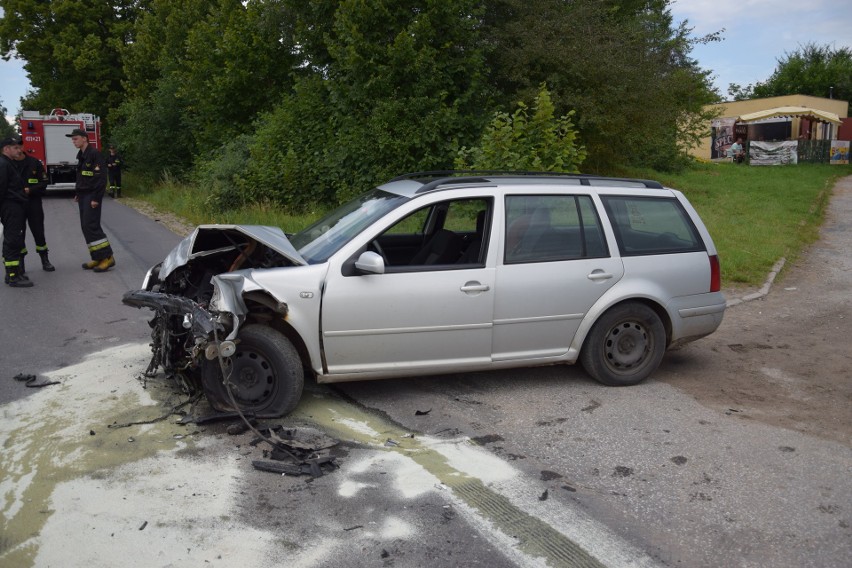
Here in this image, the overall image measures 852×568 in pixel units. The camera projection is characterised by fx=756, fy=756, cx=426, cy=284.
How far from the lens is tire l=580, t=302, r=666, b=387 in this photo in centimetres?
602

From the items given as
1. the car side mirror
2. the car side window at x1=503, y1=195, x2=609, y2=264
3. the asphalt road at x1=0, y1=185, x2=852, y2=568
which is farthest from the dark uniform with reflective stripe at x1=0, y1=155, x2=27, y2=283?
the car side window at x1=503, y1=195, x2=609, y2=264

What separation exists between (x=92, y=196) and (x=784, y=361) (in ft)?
29.4

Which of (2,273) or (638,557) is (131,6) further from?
(638,557)

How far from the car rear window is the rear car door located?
187mm

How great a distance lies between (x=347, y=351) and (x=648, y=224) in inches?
109

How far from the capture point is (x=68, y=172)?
2633cm

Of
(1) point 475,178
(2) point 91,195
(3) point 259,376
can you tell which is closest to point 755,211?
(1) point 475,178

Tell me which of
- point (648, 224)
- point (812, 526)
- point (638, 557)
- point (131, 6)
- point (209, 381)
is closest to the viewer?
point (638, 557)

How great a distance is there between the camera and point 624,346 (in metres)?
6.14

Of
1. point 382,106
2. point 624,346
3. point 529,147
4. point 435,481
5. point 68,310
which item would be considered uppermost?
point 382,106

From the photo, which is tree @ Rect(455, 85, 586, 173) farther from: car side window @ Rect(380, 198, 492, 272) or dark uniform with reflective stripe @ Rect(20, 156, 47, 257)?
dark uniform with reflective stripe @ Rect(20, 156, 47, 257)

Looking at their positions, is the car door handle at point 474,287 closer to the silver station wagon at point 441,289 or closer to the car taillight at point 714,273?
the silver station wagon at point 441,289

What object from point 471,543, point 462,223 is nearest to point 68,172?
point 462,223

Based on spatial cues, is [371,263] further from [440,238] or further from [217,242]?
[217,242]
